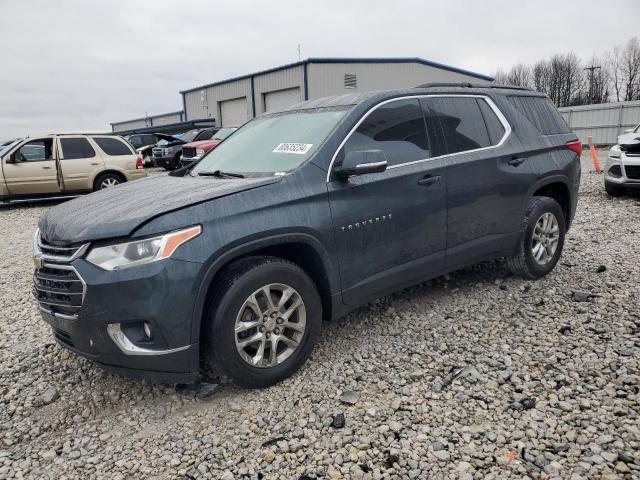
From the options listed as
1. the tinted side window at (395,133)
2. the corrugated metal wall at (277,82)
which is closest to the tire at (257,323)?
the tinted side window at (395,133)

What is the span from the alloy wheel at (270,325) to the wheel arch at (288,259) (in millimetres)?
231

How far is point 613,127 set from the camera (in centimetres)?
2453

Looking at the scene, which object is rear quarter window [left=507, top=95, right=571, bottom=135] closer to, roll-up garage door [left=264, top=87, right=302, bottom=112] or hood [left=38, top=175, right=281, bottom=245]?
hood [left=38, top=175, right=281, bottom=245]

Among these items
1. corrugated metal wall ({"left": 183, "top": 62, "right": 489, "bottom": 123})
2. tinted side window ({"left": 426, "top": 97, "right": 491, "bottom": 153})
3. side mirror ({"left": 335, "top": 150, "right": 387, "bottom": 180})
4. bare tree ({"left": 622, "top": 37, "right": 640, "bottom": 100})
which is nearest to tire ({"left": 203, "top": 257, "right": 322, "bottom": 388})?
side mirror ({"left": 335, "top": 150, "right": 387, "bottom": 180})

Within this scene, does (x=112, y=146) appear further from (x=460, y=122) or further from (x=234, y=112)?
(x=234, y=112)

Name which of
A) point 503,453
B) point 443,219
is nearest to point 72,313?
point 503,453

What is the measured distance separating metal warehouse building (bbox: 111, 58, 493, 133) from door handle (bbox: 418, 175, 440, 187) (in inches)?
868

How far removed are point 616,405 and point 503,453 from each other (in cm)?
82

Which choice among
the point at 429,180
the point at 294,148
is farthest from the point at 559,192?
the point at 294,148

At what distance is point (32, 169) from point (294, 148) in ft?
34.3

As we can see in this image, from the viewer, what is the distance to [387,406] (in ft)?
9.39

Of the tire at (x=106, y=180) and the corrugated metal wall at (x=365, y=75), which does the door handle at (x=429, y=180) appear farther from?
the corrugated metal wall at (x=365, y=75)

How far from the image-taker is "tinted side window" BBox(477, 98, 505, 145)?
427cm

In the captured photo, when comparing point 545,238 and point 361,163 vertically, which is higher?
point 361,163
